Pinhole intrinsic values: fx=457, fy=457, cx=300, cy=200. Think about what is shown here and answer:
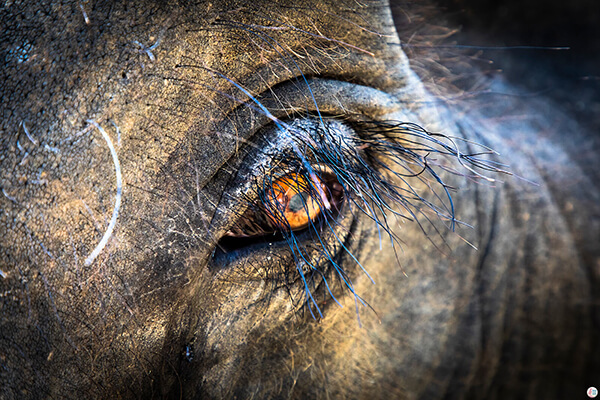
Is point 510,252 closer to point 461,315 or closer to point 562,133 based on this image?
point 461,315

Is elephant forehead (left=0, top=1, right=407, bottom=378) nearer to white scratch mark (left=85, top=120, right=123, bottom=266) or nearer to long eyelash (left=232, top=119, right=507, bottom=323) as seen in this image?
white scratch mark (left=85, top=120, right=123, bottom=266)

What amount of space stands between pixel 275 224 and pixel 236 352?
382 millimetres

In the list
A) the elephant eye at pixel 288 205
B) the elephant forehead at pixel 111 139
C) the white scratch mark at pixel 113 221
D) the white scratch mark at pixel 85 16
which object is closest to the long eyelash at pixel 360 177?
the elephant eye at pixel 288 205

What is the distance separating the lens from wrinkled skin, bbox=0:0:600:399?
3.42 ft

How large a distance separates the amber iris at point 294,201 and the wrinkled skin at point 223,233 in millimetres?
99

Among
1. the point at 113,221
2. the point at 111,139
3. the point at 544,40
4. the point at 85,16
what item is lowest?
the point at 544,40

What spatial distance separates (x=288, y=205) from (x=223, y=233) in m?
0.19

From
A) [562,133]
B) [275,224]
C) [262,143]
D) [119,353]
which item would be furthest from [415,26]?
[119,353]

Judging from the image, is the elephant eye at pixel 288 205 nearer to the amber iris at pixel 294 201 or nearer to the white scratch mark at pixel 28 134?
the amber iris at pixel 294 201

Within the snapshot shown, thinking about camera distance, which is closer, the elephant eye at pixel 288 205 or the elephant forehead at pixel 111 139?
the elephant forehead at pixel 111 139

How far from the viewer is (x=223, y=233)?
116cm

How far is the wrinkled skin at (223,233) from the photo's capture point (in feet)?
3.42

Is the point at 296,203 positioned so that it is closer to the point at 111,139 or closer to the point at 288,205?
the point at 288,205

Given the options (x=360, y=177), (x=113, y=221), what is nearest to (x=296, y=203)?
(x=360, y=177)
